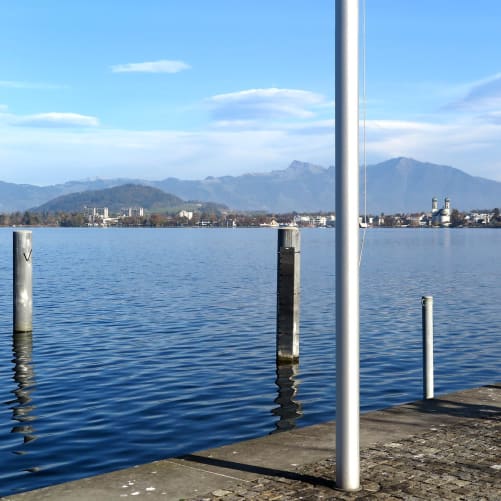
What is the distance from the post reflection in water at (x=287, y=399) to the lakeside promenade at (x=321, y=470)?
3678 millimetres

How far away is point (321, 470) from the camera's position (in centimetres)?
838

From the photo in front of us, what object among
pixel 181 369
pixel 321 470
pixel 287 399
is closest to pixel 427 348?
pixel 287 399

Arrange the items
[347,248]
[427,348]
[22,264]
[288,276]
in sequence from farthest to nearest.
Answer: [22,264] → [288,276] → [427,348] → [347,248]

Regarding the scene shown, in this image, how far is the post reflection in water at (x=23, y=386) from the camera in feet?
45.4

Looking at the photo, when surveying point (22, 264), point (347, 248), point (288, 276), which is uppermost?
point (347, 248)

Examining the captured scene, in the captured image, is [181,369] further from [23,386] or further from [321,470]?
[321,470]

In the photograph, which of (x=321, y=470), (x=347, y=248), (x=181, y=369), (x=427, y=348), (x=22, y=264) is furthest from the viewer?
(x=22, y=264)

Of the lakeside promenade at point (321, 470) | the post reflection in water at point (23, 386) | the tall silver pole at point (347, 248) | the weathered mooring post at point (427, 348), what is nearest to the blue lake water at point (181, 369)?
the post reflection in water at point (23, 386)

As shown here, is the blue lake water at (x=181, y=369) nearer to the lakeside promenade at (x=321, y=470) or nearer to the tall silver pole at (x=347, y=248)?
the lakeside promenade at (x=321, y=470)

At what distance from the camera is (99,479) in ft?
27.0

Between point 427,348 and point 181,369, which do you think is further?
point 181,369

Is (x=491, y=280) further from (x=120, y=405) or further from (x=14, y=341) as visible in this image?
(x=120, y=405)

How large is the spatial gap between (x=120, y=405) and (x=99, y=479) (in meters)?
7.42

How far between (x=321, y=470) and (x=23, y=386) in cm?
1119
